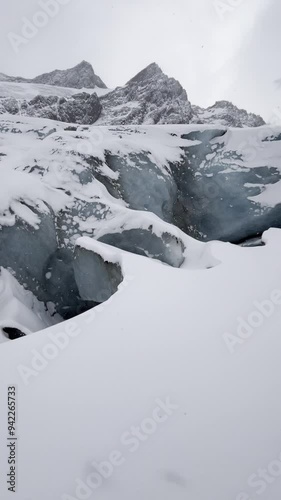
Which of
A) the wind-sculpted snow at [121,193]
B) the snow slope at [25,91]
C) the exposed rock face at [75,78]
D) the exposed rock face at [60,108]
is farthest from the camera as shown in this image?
the exposed rock face at [75,78]

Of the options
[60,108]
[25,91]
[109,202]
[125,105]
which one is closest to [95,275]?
[109,202]

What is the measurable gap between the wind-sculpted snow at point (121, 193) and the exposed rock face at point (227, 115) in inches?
1079

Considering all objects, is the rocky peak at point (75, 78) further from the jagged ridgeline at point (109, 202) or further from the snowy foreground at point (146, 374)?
the snowy foreground at point (146, 374)

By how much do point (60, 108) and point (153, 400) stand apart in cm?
3034

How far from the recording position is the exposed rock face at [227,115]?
38469mm

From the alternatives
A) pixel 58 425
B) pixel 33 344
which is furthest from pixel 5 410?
pixel 33 344

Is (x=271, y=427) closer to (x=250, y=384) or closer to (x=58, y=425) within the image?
(x=250, y=384)

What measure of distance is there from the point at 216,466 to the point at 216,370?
0.74 metres

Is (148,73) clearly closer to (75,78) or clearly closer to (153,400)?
(75,78)

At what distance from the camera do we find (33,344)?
3.01 meters

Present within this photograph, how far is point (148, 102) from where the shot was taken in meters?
33.0

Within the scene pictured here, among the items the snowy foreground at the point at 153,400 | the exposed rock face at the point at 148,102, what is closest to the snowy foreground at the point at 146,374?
the snowy foreground at the point at 153,400

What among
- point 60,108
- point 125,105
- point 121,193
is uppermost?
point 60,108

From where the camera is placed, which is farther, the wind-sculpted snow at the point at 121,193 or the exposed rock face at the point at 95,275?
the wind-sculpted snow at the point at 121,193
